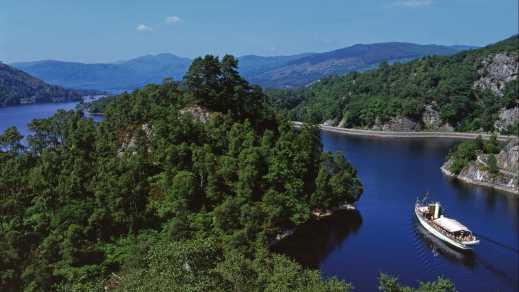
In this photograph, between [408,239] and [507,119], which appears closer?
[408,239]

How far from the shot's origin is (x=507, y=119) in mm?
107688

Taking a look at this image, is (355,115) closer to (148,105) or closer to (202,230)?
(148,105)

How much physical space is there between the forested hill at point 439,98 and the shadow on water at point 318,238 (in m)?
71.1

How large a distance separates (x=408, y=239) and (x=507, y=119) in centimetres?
7748

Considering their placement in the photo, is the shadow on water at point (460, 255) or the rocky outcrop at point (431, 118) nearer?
the shadow on water at point (460, 255)

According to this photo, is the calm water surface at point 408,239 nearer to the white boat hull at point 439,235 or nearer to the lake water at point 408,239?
the lake water at point 408,239

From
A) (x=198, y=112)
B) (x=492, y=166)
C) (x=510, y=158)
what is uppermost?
(x=198, y=112)

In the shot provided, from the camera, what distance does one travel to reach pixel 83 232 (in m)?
36.5

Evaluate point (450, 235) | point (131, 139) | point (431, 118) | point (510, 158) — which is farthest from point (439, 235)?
point (431, 118)

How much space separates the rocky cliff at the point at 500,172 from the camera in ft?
206

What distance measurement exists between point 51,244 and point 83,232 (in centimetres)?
338

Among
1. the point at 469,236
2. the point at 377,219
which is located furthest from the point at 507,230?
the point at 377,219

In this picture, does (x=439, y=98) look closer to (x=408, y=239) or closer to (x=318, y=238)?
(x=408, y=239)

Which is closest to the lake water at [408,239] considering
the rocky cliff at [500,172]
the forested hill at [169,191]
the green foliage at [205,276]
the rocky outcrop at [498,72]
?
the rocky cliff at [500,172]
